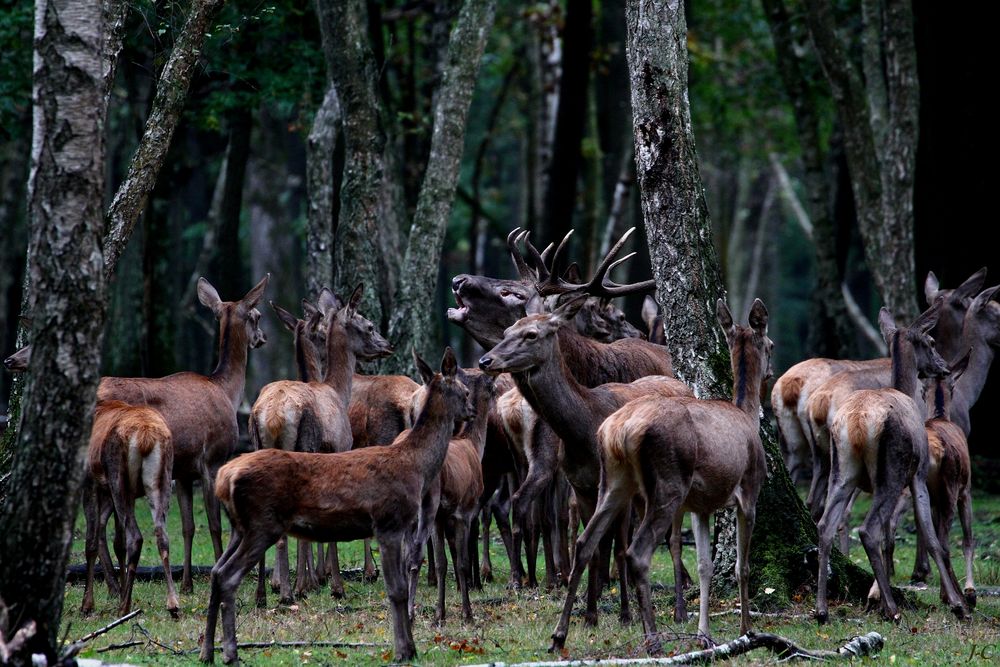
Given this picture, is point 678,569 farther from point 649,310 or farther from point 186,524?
point 649,310

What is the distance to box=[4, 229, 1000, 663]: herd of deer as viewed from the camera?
8.47 m

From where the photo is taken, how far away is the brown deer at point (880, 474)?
31.7ft

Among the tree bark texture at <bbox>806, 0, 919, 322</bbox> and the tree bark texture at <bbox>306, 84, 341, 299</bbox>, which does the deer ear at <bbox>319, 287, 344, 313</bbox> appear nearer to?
the tree bark texture at <bbox>306, 84, 341, 299</bbox>

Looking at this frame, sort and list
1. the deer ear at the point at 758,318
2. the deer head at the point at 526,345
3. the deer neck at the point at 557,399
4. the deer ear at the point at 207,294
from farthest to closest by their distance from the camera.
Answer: the deer ear at the point at 207,294
the deer ear at the point at 758,318
the deer neck at the point at 557,399
the deer head at the point at 526,345

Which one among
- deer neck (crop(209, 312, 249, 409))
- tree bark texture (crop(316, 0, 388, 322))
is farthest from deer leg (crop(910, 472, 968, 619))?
tree bark texture (crop(316, 0, 388, 322))

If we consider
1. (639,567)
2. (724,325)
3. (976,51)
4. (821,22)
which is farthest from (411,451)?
(976,51)

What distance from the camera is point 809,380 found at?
1336cm

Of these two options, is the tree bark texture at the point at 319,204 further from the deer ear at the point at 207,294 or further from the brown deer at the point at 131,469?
the brown deer at the point at 131,469

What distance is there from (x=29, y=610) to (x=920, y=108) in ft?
53.1

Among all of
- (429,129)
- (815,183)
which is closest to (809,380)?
(815,183)

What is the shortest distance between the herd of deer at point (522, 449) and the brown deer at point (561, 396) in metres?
0.02

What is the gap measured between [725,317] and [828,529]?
1.75 metres

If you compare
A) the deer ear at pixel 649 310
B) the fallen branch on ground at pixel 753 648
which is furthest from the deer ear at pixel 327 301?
the fallen branch on ground at pixel 753 648

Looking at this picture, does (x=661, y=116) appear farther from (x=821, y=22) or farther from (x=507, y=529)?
(x=821, y=22)
